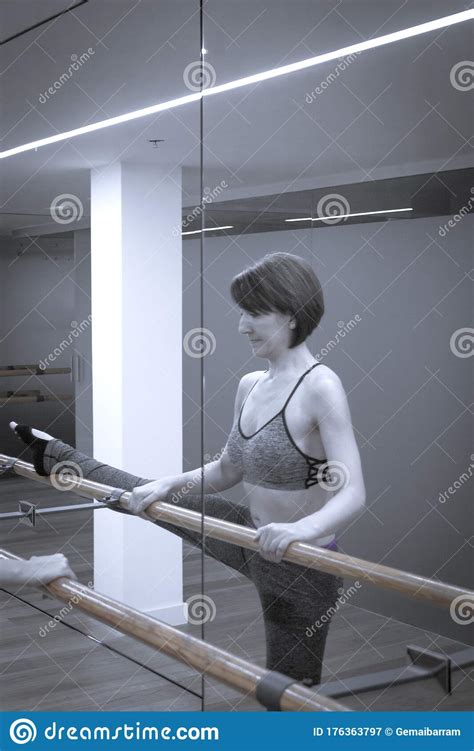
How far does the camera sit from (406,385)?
77.8 inches

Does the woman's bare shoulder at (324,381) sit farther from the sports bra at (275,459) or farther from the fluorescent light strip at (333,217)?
the fluorescent light strip at (333,217)

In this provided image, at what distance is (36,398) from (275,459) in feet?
6.04

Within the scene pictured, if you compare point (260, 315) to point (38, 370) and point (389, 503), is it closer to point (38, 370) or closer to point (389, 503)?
point (389, 503)

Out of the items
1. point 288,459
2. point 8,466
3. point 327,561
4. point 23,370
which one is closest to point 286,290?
point 288,459

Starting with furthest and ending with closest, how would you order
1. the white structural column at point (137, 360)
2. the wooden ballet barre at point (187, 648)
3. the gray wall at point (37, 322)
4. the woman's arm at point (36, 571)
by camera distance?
the gray wall at point (37, 322) < the white structural column at point (137, 360) < the woman's arm at point (36, 571) < the wooden ballet barre at point (187, 648)
